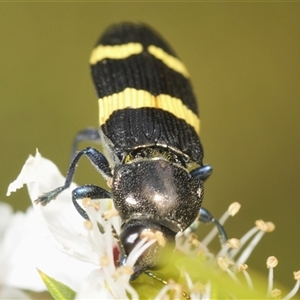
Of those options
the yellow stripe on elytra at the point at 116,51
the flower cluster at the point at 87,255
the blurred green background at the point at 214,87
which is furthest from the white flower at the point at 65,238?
the blurred green background at the point at 214,87

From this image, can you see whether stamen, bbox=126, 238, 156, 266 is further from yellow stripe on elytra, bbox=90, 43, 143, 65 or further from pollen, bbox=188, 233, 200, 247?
yellow stripe on elytra, bbox=90, 43, 143, 65

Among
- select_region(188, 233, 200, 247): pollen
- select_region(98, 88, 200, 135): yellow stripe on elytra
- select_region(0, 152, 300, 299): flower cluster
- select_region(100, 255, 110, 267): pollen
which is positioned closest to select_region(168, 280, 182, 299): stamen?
select_region(0, 152, 300, 299): flower cluster

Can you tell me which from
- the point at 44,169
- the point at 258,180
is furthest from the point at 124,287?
the point at 258,180

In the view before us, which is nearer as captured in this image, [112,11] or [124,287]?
[124,287]

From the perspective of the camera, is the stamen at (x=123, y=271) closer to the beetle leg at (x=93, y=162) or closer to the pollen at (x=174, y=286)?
the pollen at (x=174, y=286)

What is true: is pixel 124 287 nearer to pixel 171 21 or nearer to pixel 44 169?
pixel 44 169

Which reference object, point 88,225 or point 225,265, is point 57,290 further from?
point 225,265
